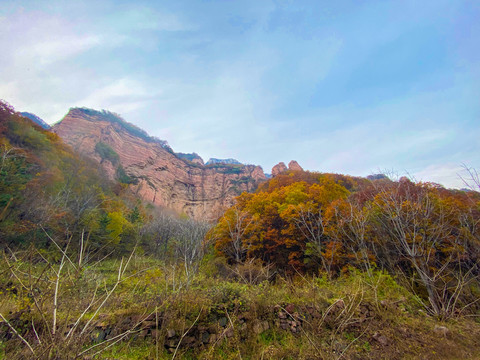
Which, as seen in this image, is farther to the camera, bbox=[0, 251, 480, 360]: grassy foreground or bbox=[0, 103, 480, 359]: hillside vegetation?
bbox=[0, 251, 480, 360]: grassy foreground

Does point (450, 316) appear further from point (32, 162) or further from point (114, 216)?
point (32, 162)

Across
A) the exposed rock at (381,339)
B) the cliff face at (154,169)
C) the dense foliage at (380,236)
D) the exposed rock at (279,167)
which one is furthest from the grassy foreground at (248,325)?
the exposed rock at (279,167)

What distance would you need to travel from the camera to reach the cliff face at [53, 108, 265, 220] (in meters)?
47.2

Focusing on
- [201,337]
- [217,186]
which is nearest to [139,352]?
[201,337]

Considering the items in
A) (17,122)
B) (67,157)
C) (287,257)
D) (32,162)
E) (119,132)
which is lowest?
(287,257)

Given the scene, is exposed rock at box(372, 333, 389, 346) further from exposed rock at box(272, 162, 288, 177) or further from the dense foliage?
exposed rock at box(272, 162, 288, 177)

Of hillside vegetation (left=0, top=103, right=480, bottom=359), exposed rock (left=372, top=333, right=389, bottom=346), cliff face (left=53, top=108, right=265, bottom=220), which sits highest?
cliff face (left=53, top=108, right=265, bottom=220)

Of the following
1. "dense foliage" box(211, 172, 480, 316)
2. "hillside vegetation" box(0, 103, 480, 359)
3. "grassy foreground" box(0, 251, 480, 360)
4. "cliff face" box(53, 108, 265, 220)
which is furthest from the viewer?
"cliff face" box(53, 108, 265, 220)

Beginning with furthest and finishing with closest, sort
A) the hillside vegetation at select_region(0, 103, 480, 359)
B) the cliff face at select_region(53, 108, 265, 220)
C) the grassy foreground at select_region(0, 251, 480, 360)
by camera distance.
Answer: the cliff face at select_region(53, 108, 265, 220) → the grassy foreground at select_region(0, 251, 480, 360) → the hillside vegetation at select_region(0, 103, 480, 359)

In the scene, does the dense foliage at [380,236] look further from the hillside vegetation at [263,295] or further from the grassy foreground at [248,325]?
the grassy foreground at [248,325]

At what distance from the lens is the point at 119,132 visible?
193 feet

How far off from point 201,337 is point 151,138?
84083 millimetres

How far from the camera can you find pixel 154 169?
57.2 metres

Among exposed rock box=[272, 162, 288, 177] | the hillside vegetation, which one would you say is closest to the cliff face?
exposed rock box=[272, 162, 288, 177]
